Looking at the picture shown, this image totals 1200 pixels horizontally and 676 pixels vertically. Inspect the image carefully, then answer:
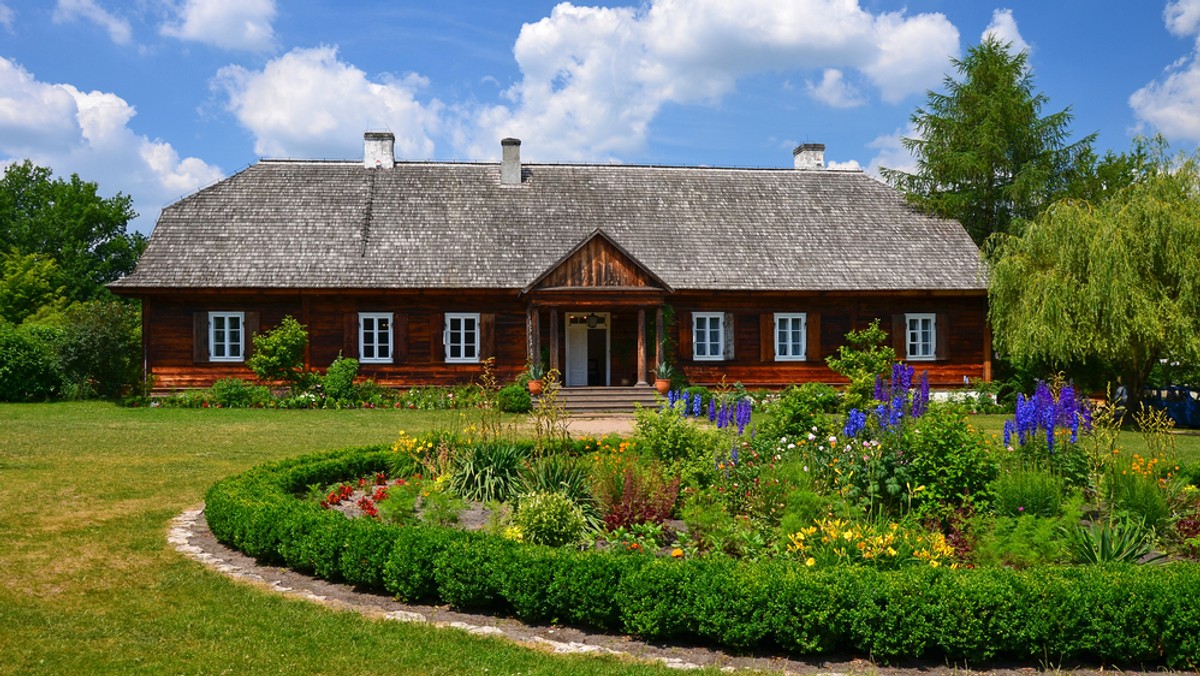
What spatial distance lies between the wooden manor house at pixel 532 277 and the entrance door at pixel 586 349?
60 millimetres

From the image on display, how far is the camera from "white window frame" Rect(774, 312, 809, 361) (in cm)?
2650

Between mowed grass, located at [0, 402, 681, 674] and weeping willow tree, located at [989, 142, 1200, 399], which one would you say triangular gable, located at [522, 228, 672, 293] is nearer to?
weeping willow tree, located at [989, 142, 1200, 399]

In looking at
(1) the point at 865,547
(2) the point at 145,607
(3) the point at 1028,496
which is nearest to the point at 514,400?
(3) the point at 1028,496

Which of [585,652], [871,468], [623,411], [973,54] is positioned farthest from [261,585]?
[973,54]

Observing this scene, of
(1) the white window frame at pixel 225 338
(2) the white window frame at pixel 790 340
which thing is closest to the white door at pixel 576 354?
(2) the white window frame at pixel 790 340

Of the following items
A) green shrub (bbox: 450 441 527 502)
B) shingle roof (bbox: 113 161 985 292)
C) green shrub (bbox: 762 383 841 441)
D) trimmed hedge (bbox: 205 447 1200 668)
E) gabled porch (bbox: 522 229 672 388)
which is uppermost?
shingle roof (bbox: 113 161 985 292)

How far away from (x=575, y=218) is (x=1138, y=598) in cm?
2299

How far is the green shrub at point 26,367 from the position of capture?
2544cm

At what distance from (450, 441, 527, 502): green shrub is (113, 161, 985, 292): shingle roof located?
1456 centimetres

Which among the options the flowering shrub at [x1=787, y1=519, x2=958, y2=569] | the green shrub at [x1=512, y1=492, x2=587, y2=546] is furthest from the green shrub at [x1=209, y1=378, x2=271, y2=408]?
the flowering shrub at [x1=787, y1=519, x2=958, y2=569]

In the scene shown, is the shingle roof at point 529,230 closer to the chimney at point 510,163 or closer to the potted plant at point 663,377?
the chimney at point 510,163

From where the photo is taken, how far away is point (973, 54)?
30562 millimetres

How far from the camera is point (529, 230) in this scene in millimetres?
27391

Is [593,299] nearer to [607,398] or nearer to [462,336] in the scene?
[607,398]
